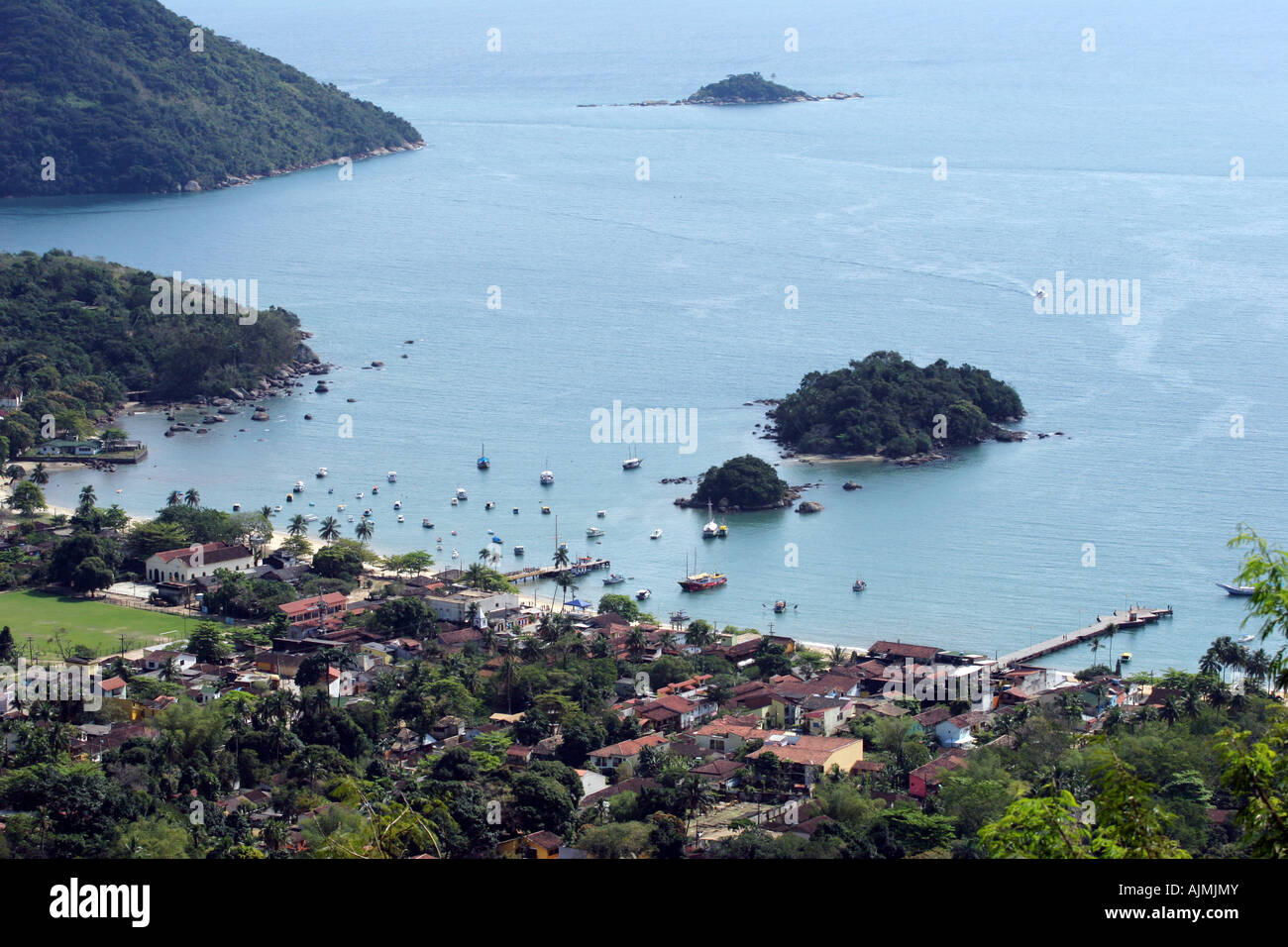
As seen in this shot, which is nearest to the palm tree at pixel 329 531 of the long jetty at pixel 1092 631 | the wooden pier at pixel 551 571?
the wooden pier at pixel 551 571

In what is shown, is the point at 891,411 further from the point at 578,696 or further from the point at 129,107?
the point at 129,107

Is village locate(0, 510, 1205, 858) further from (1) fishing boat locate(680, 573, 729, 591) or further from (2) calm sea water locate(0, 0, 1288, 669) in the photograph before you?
(2) calm sea water locate(0, 0, 1288, 669)

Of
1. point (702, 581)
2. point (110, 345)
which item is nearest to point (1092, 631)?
point (702, 581)

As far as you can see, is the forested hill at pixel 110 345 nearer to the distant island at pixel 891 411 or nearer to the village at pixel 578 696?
the village at pixel 578 696

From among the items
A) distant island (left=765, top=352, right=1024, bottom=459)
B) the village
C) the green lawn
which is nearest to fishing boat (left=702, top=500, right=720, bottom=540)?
the village
